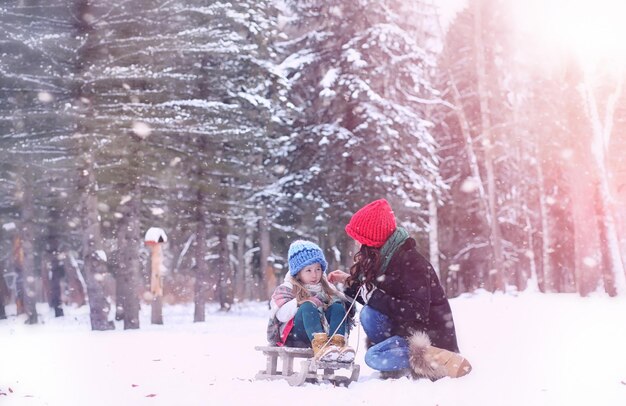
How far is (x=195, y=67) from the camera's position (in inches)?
807

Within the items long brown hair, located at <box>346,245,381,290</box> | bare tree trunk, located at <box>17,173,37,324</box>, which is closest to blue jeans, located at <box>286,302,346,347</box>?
long brown hair, located at <box>346,245,381,290</box>

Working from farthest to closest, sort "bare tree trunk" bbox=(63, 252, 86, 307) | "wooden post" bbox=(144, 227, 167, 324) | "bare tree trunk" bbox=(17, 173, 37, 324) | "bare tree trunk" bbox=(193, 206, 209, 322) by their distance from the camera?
"bare tree trunk" bbox=(63, 252, 86, 307)
"bare tree trunk" bbox=(17, 173, 37, 324)
"bare tree trunk" bbox=(193, 206, 209, 322)
"wooden post" bbox=(144, 227, 167, 324)

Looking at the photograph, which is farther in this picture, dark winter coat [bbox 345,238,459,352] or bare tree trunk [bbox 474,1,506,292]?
bare tree trunk [bbox 474,1,506,292]

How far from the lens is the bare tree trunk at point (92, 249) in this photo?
51.8 feet

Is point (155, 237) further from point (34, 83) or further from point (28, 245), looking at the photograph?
point (28, 245)

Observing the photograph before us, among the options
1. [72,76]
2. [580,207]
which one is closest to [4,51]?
[72,76]

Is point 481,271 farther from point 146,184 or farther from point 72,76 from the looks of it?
point 72,76

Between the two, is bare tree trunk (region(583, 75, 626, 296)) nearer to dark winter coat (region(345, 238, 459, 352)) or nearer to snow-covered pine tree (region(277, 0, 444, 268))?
snow-covered pine tree (region(277, 0, 444, 268))

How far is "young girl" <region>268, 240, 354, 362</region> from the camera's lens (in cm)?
639

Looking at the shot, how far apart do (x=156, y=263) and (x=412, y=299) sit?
50.9 ft

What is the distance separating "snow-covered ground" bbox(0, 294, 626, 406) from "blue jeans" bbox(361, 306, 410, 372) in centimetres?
18

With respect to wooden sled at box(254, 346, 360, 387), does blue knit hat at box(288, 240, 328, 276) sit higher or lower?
higher

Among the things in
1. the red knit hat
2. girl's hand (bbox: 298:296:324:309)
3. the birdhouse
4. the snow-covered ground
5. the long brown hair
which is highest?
the birdhouse

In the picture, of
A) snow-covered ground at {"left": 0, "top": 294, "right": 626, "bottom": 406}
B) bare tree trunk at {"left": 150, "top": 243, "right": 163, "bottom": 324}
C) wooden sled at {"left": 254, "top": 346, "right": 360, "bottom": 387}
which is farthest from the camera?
bare tree trunk at {"left": 150, "top": 243, "right": 163, "bottom": 324}
